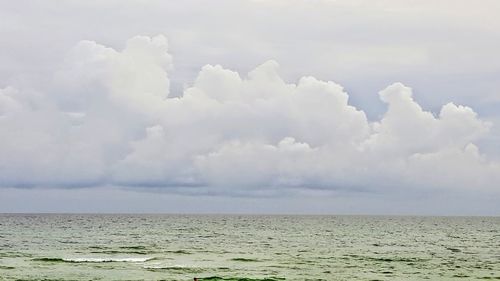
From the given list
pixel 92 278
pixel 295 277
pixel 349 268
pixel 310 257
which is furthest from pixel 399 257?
pixel 92 278

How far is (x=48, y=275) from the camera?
56.8m

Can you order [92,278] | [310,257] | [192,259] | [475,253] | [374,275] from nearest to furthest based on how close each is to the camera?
[92,278] < [374,275] < [192,259] < [310,257] < [475,253]

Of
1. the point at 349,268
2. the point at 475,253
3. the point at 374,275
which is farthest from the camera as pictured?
the point at 475,253

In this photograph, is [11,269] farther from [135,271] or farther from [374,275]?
[374,275]

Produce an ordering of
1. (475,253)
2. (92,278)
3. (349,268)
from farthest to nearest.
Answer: (475,253) → (349,268) → (92,278)

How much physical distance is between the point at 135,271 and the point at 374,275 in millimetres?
21892

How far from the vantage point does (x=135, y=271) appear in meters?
60.4

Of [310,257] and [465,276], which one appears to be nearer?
[465,276]

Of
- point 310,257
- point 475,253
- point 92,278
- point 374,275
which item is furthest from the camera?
point 475,253

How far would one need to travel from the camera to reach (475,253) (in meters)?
91.9

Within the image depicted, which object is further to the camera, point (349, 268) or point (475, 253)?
point (475, 253)

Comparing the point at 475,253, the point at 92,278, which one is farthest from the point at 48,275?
the point at 475,253

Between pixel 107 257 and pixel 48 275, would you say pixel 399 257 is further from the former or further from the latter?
pixel 48 275

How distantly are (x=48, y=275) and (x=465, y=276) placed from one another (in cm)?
3767
